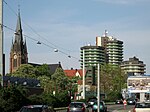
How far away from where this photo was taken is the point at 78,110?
36.1 m

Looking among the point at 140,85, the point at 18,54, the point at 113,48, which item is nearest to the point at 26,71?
the point at 18,54

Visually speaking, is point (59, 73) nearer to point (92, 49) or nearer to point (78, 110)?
point (92, 49)

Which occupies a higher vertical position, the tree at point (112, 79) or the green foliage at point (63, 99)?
the tree at point (112, 79)

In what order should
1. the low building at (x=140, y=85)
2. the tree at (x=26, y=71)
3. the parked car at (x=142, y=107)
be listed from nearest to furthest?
the parked car at (x=142, y=107) < the low building at (x=140, y=85) < the tree at (x=26, y=71)

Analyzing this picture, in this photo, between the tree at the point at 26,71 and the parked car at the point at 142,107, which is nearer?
the parked car at the point at 142,107

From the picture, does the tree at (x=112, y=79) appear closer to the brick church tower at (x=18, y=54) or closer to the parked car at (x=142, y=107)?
the brick church tower at (x=18, y=54)

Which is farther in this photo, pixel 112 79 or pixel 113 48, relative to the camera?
pixel 113 48

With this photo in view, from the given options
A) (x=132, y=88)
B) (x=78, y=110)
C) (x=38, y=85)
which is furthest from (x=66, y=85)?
(x=78, y=110)

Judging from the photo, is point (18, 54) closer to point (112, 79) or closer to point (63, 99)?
point (112, 79)

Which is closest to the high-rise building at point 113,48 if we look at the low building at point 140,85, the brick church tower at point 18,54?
the brick church tower at point 18,54

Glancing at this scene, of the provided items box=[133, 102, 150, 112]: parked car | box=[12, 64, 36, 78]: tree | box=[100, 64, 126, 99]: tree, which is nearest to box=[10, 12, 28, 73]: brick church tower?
box=[12, 64, 36, 78]: tree

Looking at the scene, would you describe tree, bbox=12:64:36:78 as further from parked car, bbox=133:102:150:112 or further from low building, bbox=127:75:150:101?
parked car, bbox=133:102:150:112

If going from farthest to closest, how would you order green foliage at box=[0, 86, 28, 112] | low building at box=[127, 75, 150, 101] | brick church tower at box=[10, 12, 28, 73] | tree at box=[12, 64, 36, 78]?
brick church tower at box=[10, 12, 28, 73] < tree at box=[12, 64, 36, 78] < low building at box=[127, 75, 150, 101] < green foliage at box=[0, 86, 28, 112]

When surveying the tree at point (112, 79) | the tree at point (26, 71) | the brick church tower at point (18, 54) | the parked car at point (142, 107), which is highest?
the brick church tower at point (18, 54)
